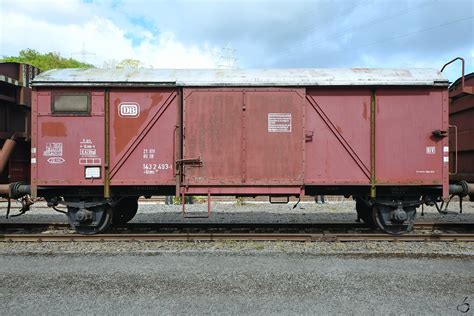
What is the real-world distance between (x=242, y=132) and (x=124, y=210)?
3723 mm

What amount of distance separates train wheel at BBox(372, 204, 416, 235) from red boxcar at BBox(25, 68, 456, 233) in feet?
2.01

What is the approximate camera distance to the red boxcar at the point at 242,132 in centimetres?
754

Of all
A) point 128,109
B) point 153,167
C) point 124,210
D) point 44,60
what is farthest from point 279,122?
point 44,60

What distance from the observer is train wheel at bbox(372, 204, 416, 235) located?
7809mm

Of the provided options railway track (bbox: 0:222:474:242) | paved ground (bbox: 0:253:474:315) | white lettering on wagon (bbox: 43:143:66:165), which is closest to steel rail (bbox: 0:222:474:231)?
railway track (bbox: 0:222:474:242)

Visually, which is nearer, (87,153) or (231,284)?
(231,284)

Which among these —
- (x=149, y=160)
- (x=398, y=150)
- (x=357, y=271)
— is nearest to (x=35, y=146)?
(x=149, y=160)

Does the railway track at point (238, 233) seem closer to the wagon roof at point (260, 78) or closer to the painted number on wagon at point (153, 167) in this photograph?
the painted number on wagon at point (153, 167)

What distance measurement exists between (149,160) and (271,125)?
257cm

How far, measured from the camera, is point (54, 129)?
25.0 ft

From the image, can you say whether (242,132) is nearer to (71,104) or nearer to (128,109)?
(128,109)

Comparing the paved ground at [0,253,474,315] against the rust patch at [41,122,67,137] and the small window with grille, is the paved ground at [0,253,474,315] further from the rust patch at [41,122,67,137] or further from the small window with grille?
the small window with grille

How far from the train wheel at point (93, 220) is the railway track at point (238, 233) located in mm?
223

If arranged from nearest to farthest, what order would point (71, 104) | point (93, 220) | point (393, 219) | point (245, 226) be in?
point (71, 104) < point (393, 219) < point (93, 220) < point (245, 226)
